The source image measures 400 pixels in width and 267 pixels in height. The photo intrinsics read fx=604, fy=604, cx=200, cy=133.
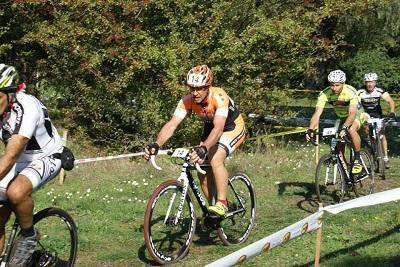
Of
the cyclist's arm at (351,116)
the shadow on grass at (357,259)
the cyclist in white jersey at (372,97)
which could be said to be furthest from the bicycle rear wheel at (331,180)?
the cyclist in white jersey at (372,97)

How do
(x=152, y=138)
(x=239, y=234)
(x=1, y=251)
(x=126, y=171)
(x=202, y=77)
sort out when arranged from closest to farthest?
(x=1, y=251) < (x=202, y=77) < (x=239, y=234) < (x=126, y=171) < (x=152, y=138)

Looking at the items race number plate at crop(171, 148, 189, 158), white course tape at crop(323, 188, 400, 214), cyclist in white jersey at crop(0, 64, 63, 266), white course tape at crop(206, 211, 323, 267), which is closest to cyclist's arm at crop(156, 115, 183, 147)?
race number plate at crop(171, 148, 189, 158)

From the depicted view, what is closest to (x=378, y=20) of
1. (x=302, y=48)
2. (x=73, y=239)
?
(x=302, y=48)

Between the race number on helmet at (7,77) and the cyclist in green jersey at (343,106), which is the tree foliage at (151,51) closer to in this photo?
the cyclist in green jersey at (343,106)

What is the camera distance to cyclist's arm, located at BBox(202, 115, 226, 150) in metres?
6.22

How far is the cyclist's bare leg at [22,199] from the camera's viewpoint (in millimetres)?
4535

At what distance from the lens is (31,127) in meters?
4.56

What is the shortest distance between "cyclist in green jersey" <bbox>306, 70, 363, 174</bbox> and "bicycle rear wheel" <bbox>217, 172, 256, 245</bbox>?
1.94m

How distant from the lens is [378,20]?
27.9 m

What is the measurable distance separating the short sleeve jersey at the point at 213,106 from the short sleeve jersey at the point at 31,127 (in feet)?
6.45

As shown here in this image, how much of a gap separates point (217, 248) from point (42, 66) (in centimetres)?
933

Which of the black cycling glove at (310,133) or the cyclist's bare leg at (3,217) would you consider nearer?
the cyclist's bare leg at (3,217)

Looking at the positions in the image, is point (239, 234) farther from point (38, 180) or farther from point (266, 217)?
point (38, 180)

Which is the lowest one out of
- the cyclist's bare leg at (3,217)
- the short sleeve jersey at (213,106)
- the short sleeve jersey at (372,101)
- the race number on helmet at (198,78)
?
the short sleeve jersey at (372,101)
